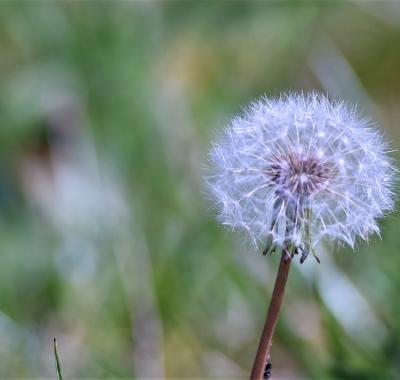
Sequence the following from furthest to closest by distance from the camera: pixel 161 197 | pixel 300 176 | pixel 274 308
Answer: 1. pixel 161 197
2. pixel 300 176
3. pixel 274 308

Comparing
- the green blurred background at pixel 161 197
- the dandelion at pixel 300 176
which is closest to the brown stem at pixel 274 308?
the dandelion at pixel 300 176

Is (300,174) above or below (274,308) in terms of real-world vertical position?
above

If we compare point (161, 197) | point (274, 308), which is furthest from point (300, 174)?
point (161, 197)

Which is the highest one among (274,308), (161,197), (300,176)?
(161,197)

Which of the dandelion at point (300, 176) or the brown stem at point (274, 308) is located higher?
the dandelion at point (300, 176)

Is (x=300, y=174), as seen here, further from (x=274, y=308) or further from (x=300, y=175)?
(x=274, y=308)

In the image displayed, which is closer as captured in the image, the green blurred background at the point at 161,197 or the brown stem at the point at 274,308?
the brown stem at the point at 274,308

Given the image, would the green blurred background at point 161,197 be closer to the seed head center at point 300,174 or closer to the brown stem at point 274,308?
the seed head center at point 300,174

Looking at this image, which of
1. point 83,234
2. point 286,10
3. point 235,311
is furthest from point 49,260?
point 286,10
